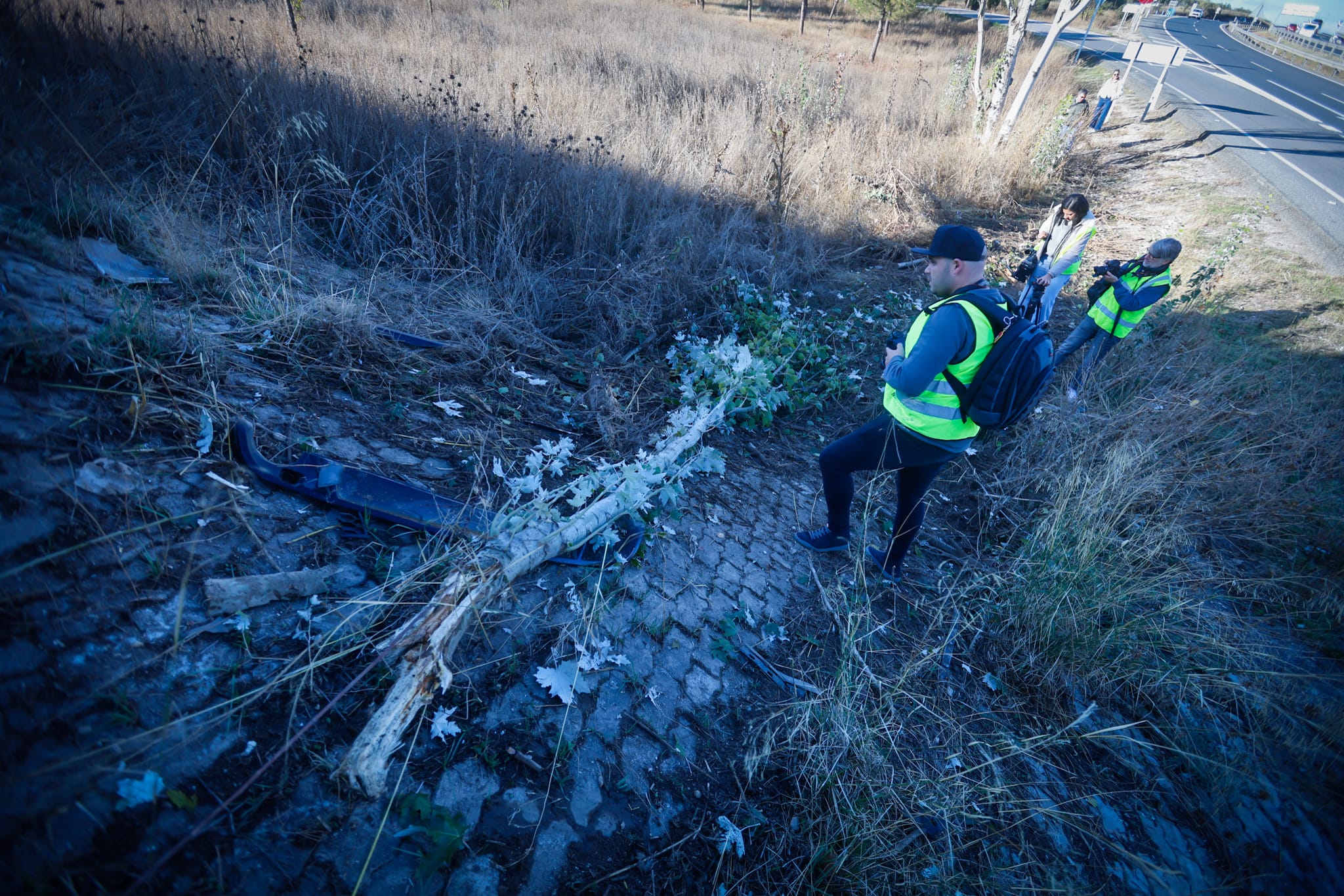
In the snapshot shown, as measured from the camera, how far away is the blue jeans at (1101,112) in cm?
1454

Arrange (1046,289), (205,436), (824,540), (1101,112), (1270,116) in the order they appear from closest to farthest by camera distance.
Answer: (205,436)
(824,540)
(1046,289)
(1101,112)
(1270,116)

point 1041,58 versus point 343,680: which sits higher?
point 1041,58

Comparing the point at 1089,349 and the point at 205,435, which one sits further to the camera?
the point at 1089,349

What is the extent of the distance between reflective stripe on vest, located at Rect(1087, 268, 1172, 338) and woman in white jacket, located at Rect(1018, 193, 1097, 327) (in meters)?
0.43

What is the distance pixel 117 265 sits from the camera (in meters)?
3.26

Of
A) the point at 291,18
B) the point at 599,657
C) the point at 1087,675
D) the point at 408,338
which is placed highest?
the point at 291,18

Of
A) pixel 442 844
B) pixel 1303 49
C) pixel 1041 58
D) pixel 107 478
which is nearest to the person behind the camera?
pixel 442 844

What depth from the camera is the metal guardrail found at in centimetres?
2539

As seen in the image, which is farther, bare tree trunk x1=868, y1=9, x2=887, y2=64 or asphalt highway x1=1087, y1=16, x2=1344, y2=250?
bare tree trunk x1=868, y1=9, x2=887, y2=64

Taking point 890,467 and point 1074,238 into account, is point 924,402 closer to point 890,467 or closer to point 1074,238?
point 890,467

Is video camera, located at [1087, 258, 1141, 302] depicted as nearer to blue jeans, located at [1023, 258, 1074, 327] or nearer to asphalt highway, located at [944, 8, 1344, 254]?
blue jeans, located at [1023, 258, 1074, 327]

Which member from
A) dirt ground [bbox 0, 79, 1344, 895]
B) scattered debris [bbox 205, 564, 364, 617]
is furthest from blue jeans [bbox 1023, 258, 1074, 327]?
scattered debris [bbox 205, 564, 364, 617]

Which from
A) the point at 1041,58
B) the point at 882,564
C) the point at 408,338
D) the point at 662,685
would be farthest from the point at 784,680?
the point at 1041,58

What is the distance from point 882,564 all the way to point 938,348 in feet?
4.91
